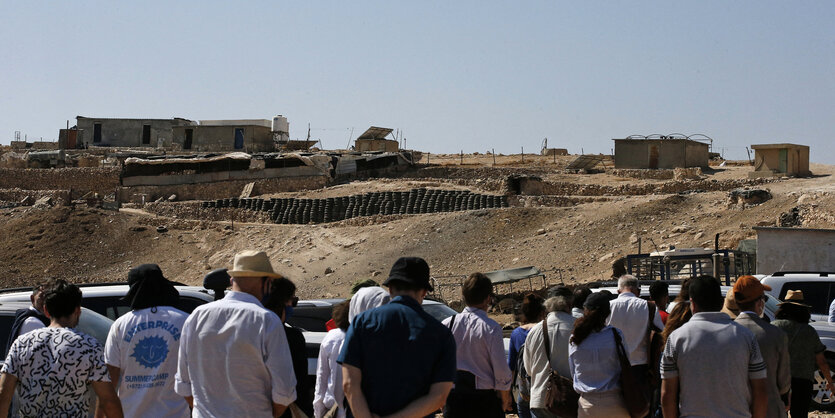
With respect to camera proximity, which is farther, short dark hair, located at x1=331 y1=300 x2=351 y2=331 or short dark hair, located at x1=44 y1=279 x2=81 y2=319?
short dark hair, located at x1=331 y1=300 x2=351 y2=331

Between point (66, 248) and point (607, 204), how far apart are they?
67.2 feet

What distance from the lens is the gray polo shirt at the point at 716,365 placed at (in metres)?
5.22

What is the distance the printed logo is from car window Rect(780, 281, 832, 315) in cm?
773

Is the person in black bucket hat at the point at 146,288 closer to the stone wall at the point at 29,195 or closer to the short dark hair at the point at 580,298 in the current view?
the short dark hair at the point at 580,298

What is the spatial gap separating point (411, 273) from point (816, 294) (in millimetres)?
7722

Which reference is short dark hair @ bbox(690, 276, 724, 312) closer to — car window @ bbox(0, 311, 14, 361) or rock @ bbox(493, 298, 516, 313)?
car window @ bbox(0, 311, 14, 361)

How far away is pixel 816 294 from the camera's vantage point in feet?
35.4

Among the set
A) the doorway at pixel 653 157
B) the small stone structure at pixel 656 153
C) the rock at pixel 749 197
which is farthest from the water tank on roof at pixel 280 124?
the rock at pixel 749 197

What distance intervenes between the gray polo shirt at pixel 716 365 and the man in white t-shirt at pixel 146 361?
9.51 ft

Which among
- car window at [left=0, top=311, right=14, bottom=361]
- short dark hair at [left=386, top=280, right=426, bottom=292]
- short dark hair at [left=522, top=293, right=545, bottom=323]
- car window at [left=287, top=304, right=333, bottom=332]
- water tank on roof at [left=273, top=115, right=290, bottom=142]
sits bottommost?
car window at [left=287, top=304, right=333, bottom=332]

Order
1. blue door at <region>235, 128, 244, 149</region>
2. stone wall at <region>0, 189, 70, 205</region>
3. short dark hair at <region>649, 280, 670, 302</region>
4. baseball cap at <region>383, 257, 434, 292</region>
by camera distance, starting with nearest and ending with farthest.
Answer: baseball cap at <region>383, 257, 434, 292</region>, short dark hair at <region>649, 280, 670, 302</region>, stone wall at <region>0, 189, 70, 205</region>, blue door at <region>235, 128, 244, 149</region>

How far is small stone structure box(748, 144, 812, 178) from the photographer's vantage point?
124 feet

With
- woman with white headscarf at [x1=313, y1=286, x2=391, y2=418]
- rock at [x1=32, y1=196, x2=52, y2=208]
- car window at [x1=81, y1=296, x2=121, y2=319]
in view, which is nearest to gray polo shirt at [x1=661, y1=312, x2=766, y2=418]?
woman with white headscarf at [x1=313, y1=286, x2=391, y2=418]

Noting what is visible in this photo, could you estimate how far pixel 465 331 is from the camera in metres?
6.00
